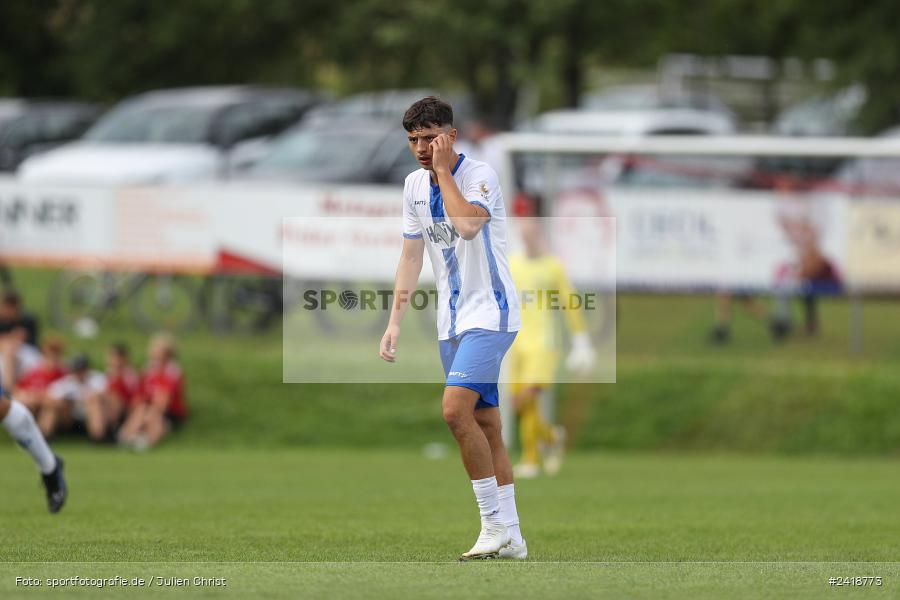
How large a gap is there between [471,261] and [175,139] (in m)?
18.7

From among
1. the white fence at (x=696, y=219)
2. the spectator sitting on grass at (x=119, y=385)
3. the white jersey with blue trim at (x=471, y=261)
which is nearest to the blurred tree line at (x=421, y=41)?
the white fence at (x=696, y=219)

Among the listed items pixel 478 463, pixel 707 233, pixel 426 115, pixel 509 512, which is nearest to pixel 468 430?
pixel 478 463

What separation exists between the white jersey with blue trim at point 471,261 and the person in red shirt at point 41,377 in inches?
435

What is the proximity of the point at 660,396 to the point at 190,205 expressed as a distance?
6.42 meters

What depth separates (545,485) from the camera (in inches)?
563

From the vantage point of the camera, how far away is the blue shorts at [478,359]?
27.3 feet

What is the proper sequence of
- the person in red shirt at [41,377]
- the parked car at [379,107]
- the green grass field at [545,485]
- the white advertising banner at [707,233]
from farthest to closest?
the parked car at [379,107]
the white advertising banner at [707,233]
the person in red shirt at [41,377]
the green grass field at [545,485]

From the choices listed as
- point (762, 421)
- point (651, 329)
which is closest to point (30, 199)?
point (651, 329)

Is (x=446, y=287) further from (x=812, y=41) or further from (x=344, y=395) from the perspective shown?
(x=812, y=41)

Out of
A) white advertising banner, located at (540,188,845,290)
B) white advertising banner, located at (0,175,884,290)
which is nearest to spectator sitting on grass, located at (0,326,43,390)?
white advertising banner, located at (0,175,884,290)

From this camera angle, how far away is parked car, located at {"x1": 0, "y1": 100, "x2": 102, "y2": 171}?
29.2 metres

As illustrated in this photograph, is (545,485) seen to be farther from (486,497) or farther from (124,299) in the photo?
(124,299)

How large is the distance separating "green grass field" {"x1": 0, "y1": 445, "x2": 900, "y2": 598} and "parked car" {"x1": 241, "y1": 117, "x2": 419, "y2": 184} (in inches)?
263

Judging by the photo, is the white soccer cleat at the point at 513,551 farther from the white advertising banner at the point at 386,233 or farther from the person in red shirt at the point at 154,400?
the person in red shirt at the point at 154,400
